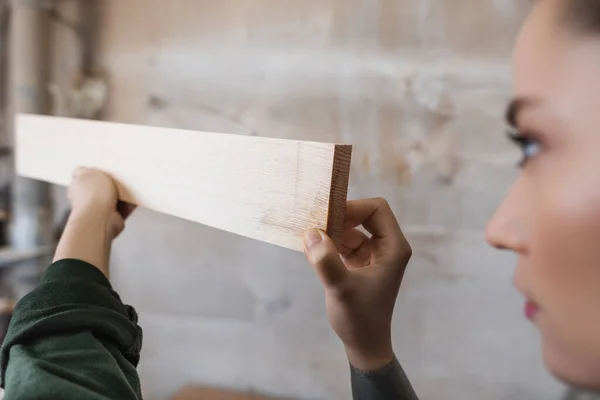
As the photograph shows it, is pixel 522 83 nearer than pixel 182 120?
Yes

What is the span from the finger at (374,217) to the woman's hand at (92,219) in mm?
361

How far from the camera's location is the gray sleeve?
621mm

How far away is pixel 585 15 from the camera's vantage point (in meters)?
0.41

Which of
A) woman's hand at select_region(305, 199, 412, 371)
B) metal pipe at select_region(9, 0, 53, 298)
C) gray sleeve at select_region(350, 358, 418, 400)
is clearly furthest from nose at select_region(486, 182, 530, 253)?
metal pipe at select_region(9, 0, 53, 298)

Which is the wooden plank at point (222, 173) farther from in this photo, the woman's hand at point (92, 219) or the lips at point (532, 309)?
the lips at point (532, 309)

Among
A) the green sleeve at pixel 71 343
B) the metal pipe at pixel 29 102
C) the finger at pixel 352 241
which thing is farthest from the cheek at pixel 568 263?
the metal pipe at pixel 29 102

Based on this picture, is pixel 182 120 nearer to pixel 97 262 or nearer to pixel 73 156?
pixel 73 156

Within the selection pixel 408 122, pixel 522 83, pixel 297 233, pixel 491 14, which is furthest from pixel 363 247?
pixel 491 14

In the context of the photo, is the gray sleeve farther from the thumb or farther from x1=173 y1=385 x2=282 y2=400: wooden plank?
x1=173 y1=385 x2=282 y2=400: wooden plank

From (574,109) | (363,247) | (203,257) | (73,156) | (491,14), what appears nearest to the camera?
(574,109)

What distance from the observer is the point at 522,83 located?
467 mm

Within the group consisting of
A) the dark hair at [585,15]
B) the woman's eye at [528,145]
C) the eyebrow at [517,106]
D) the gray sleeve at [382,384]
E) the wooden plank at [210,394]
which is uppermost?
the dark hair at [585,15]

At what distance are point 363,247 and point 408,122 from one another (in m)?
0.45

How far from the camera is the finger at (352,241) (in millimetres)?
638
